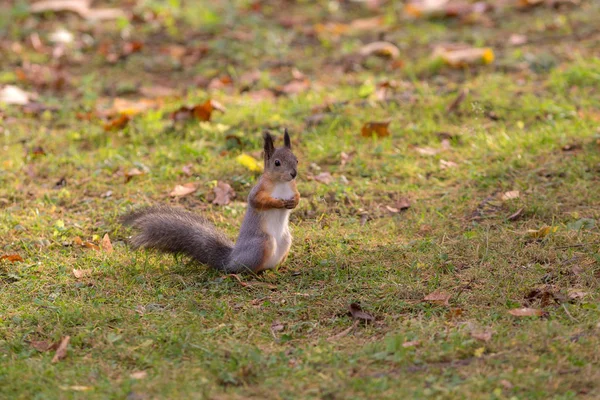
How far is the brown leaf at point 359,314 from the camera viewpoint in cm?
342

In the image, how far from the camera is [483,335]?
124 inches

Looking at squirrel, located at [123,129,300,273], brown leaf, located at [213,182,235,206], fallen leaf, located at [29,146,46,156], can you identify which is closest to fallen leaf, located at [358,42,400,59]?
brown leaf, located at [213,182,235,206]

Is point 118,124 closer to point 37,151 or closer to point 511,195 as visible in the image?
point 37,151

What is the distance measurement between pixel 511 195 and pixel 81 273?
2.32 meters

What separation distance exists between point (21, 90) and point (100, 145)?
1.52m

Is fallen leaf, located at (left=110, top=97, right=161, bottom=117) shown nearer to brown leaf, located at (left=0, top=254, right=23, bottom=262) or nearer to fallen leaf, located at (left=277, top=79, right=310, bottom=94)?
fallen leaf, located at (left=277, top=79, right=310, bottom=94)

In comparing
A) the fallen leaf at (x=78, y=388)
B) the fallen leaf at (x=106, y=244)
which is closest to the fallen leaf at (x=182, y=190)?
the fallen leaf at (x=106, y=244)

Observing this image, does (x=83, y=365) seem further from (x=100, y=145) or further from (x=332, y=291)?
(x=100, y=145)

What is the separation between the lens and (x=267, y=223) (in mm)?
3816

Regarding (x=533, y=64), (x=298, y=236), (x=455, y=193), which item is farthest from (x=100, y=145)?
(x=533, y=64)

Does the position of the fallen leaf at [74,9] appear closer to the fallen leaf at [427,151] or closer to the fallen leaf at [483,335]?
the fallen leaf at [427,151]

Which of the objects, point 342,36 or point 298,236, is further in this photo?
point 342,36

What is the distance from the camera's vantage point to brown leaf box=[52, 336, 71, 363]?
314cm

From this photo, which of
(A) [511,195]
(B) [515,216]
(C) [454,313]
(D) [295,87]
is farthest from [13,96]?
(C) [454,313]
